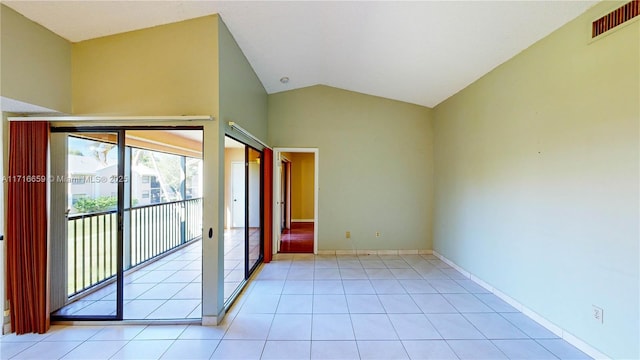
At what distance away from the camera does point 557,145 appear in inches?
101

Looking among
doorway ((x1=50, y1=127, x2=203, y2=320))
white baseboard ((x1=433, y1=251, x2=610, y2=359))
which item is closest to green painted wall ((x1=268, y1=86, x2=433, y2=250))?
white baseboard ((x1=433, y1=251, x2=610, y2=359))

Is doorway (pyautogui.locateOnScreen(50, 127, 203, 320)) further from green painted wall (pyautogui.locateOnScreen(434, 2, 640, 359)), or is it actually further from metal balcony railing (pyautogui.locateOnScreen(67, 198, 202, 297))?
green painted wall (pyautogui.locateOnScreen(434, 2, 640, 359))

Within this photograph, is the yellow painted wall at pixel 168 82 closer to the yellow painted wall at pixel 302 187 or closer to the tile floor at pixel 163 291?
the tile floor at pixel 163 291

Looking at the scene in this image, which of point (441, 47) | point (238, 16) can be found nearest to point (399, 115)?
point (441, 47)

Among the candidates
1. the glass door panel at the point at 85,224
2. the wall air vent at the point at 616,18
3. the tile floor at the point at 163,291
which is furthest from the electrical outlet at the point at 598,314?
the glass door panel at the point at 85,224

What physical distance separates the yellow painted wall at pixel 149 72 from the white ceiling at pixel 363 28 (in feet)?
0.38

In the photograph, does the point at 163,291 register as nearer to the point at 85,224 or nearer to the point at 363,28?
the point at 85,224

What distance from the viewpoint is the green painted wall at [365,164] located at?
5.23m

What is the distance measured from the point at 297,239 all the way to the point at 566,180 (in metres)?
5.13

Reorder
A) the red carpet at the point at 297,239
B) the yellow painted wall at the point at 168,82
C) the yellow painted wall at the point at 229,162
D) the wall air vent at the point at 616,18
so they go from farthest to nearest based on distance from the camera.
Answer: the yellow painted wall at the point at 229,162
the red carpet at the point at 297,239
the yellow painted wall at the point at 168,82
the wall air vent at the point at 616,18

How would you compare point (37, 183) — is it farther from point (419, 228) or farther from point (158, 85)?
point (419, 228)

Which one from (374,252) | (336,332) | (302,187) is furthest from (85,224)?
(302,187)

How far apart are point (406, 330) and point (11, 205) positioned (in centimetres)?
387

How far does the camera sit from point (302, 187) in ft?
29.9
